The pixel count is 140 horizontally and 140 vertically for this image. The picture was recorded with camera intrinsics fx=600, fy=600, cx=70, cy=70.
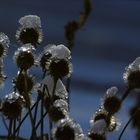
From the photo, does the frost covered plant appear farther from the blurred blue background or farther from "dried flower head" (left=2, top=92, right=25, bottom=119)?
the blurred blue background

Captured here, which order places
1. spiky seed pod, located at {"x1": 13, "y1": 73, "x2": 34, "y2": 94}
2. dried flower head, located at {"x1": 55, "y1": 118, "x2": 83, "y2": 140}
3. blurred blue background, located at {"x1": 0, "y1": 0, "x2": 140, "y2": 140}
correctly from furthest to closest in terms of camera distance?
1. blurred blue background, located at {"x1": 0, "y1": 0, "x2": 140, "y2": 140}
2. spiky seed pod, located at {"x1": 13, "y1": 73, "x2": 34, "y2": 94}
3. dried flower head, located at {"x1": 55, "y1": 118, "x2": 83, "y2": 140}

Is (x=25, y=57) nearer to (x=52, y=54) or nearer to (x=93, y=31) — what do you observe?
(x=52, y=54)

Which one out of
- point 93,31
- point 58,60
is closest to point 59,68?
point 58,60

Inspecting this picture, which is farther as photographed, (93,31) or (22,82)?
(93,31)

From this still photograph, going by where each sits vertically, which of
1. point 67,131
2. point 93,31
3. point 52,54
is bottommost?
point 67,131

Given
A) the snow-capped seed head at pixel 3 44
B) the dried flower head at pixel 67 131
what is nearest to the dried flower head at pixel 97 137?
the dried flower head at pixel 67 131

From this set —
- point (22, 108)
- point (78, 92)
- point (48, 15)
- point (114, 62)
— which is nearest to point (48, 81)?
point (22, 108)

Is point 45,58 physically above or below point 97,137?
above

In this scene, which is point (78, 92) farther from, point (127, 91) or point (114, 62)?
point (127, 91)

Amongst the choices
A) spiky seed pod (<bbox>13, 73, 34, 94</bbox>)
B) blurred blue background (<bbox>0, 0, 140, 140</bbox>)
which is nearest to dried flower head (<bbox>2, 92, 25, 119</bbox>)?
spiky seed pod (<bbox>13, 73, 34, 94</bbox>)
